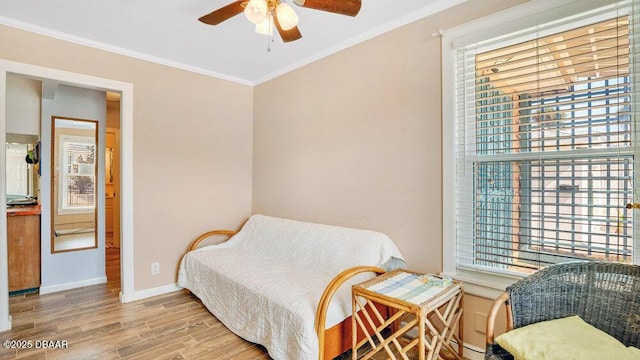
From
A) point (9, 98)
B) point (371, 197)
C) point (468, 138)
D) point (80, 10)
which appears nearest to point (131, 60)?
point (80, 10)

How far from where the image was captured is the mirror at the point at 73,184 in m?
3.41

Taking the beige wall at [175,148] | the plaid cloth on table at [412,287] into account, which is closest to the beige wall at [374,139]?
the plaid cloth on table at [412,287]

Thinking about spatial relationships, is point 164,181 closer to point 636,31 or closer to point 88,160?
point 88,160

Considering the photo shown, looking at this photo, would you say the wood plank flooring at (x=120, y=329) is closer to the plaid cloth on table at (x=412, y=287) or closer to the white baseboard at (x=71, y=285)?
the white baseboard at (x=71, y=285)

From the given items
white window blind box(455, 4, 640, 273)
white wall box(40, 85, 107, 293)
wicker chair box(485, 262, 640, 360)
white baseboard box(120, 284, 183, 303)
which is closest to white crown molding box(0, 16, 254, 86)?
white wall box(40, 85, 107, 293)

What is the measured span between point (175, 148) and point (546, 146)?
10.6 ft

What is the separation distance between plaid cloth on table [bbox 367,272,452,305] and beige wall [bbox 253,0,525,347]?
12.0 inches

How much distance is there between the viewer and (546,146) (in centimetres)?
178

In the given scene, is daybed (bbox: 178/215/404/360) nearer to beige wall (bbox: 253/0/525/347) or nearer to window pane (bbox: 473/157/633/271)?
beige wall (bbox: 253/0/525/347)

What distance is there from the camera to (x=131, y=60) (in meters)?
2.98

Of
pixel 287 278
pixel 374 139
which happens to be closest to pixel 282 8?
pixel 374 139

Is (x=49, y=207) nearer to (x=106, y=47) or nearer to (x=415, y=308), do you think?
(x=106, y=47)

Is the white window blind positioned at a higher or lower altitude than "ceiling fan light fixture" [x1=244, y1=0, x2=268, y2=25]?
lower

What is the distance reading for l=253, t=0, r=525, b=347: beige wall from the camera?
2197 millimetres
